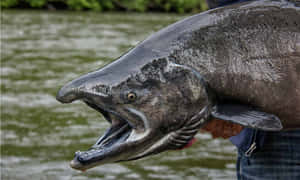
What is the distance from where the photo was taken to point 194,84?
1644 millimetres

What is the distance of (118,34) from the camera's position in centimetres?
1580

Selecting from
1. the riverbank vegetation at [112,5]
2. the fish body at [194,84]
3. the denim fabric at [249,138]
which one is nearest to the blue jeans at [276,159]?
the denim fabric at [249,138]

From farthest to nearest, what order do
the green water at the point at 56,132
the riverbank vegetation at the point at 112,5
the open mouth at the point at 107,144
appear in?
the riverbank vegetation at the point at 112,5 → the green water at the point at 56,132 → the open mouth at the point at 107,144

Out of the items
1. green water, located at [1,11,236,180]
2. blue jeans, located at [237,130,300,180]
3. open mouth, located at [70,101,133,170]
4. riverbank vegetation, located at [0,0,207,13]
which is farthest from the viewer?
riverbank vegetation, located at [0,0,207,13]

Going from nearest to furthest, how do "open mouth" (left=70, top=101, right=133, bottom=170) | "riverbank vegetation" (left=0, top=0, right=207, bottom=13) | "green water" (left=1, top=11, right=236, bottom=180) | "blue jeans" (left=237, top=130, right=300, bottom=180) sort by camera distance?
1. "open mouth" (left=70, top=101, right=133, bottom=170)
2. "blue jeans" (left=237, top=130, right=300, bottom=180)
3. "green water" (left=1, top=11, right=236, bottom=180)
4. "riverbank vegetation" (left=0, top=0, right=207, bottom=13)

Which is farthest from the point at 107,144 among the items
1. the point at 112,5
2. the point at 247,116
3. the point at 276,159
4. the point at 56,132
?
the point at 112,5

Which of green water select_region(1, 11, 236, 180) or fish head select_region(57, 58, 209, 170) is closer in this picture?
fish head select_region(57, 58, 209, 170)

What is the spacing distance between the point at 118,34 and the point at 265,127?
14.3 meters

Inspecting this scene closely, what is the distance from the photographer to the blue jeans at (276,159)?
220 centimetres

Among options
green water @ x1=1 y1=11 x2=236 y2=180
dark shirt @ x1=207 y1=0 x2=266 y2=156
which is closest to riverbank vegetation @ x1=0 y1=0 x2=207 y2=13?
green water @ x1=1 y1=11 x2=236 y2=180

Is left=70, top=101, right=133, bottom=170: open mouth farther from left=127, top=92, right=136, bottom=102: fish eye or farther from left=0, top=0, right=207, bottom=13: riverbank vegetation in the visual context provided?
left=0, top=0, right=207, bottom=13: riverbank vegetation

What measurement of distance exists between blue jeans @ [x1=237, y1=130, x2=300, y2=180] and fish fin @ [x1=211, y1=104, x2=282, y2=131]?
0.56m

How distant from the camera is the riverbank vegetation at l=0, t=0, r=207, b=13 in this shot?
26797 millimetres

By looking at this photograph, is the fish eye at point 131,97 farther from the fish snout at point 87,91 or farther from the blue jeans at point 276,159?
the blue jeans at point 276,159
